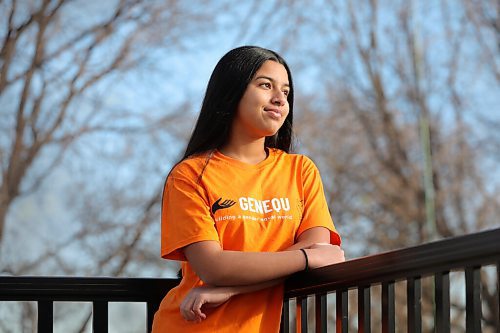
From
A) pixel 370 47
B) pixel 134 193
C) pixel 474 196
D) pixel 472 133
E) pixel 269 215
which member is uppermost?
pixel 370 47

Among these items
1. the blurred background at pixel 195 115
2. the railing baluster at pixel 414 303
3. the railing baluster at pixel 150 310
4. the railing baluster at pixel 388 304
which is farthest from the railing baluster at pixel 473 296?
the blurred background at pixel 195 115

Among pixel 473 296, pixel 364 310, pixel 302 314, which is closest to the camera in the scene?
pixel 473 296

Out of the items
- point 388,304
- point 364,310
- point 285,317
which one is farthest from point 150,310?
point 388,304

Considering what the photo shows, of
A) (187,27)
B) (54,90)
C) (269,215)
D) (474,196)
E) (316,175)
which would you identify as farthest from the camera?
(474,196)

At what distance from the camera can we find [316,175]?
2.24 m

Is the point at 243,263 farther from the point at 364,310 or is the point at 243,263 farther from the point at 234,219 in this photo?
the point at 364,310

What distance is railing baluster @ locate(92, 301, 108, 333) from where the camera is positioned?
2514 mm

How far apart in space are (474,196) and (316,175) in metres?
8.32

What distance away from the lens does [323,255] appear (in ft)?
6.76

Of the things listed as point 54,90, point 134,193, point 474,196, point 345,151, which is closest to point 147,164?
point 134,193

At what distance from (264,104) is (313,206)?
0.23 m

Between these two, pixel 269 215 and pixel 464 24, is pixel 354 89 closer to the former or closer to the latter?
pixel 464 24

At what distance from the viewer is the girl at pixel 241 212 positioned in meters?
2.04

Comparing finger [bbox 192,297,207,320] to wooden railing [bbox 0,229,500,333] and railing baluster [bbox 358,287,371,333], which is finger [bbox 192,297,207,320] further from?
railing baluster [bbox 358,287,371,333]
